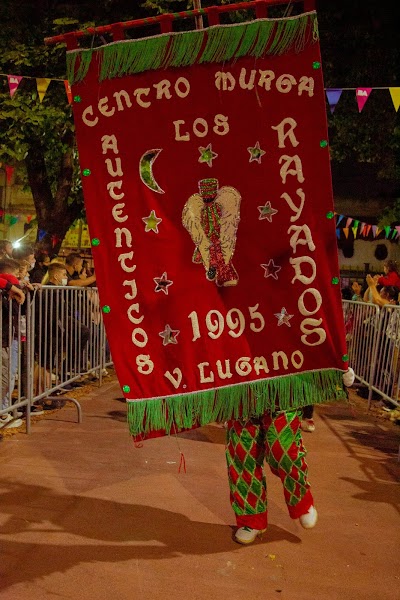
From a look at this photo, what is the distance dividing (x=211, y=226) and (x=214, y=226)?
2 cm

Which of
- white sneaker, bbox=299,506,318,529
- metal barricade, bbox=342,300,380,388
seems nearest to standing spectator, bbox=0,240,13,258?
white sneaker, bbox=299,506,318,529

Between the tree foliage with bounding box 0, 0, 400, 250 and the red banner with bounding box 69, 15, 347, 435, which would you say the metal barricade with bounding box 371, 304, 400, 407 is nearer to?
the red banner with bounding box 69, 15, 347, 435

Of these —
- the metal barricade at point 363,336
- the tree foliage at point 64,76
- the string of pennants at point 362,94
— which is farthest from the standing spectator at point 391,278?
the tree foliage at point 64,76

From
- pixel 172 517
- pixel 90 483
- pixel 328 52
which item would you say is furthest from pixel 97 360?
pixel 328 52

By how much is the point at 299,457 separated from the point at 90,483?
1881 mm

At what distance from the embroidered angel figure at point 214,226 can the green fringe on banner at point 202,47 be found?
0.66 m

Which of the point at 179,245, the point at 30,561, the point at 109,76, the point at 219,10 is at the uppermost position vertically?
the point at 219,10

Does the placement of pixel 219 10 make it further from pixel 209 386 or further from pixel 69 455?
pixel 69 455

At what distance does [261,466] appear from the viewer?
12.7ft

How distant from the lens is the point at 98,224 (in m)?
3.46

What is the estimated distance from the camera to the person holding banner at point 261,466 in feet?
12.5

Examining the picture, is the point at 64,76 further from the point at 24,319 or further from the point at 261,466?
the point at 261,466

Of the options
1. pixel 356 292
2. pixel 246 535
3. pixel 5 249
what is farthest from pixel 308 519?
pixel 356 292

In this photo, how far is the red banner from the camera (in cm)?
339
